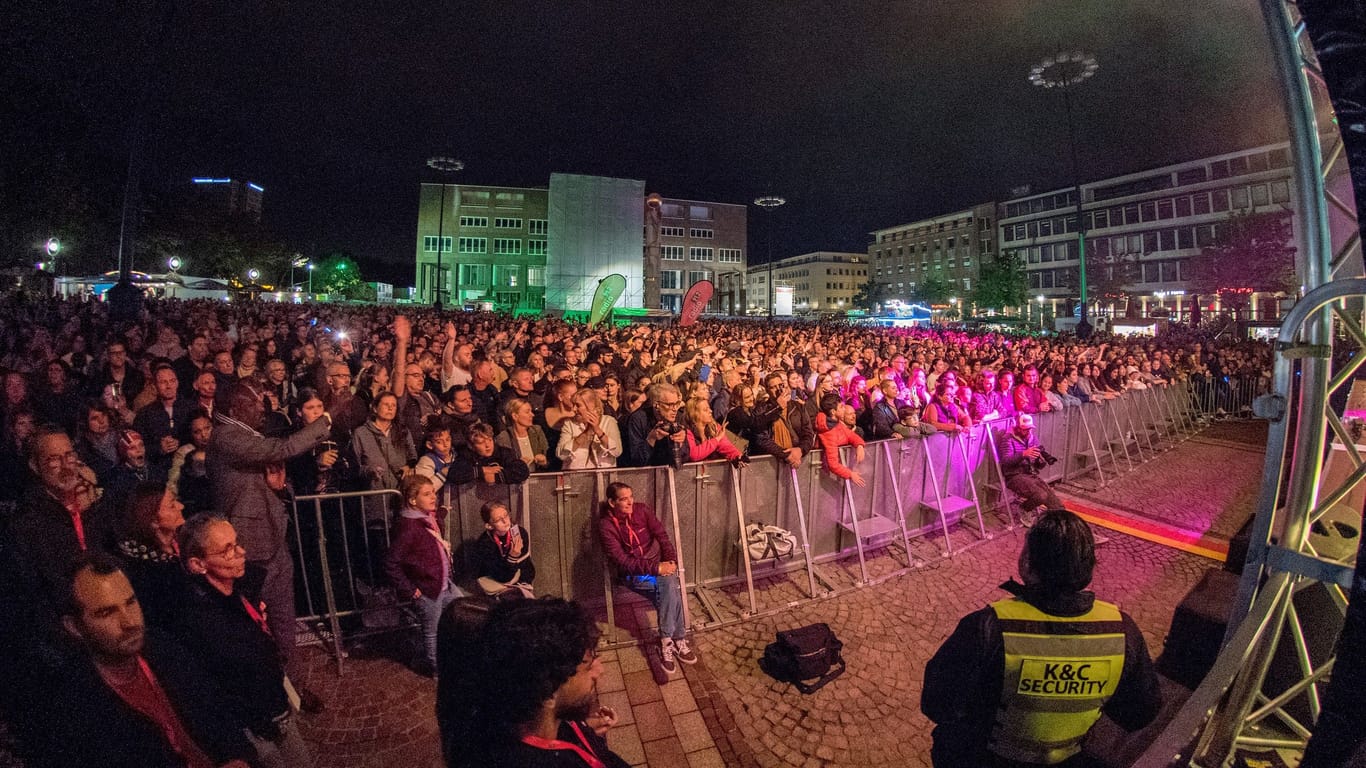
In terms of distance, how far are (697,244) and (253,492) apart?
68397 mm

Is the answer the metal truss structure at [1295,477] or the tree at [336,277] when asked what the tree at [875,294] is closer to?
the tree at [336,277]

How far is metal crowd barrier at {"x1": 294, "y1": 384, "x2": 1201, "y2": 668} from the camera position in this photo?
15.3ft

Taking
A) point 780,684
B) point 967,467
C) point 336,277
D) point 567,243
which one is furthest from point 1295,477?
point 336,277

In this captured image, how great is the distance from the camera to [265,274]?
49812mm

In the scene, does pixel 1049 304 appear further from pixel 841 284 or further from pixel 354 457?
pixel 354 457

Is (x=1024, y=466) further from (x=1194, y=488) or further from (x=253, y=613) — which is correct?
(x=253, y=613)

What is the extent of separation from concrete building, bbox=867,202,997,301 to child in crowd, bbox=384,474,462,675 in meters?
78.5

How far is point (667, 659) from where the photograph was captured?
167 inches

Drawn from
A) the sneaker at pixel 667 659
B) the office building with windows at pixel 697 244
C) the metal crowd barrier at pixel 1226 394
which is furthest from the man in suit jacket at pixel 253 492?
the office building with windows at pixel 697 244

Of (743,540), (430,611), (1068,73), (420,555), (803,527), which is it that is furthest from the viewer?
(1068,73)

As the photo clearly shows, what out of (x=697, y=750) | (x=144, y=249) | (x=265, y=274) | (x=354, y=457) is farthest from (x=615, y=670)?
(x=265, y=274)

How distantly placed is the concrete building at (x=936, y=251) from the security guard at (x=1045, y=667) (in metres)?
78.4

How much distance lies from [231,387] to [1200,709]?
570 cm

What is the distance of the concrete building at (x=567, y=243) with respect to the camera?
52469 mm
